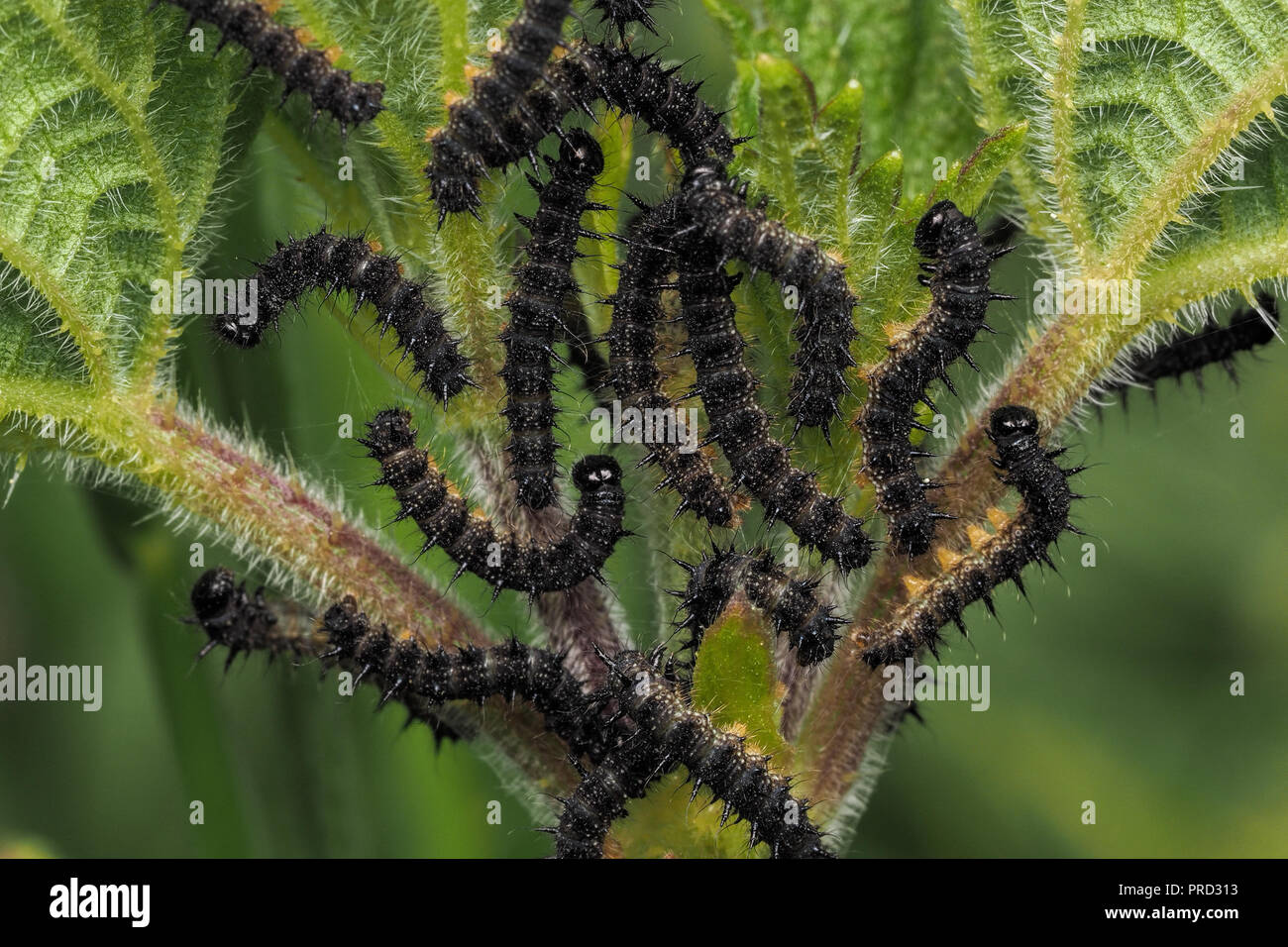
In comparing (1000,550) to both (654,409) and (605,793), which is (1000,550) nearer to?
(654,409)

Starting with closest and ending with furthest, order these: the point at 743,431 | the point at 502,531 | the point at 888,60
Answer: the point at 743,431, the point at 502,531, the point at 888,60

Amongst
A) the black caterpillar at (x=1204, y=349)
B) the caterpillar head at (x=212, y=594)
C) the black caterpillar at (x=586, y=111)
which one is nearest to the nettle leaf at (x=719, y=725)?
the black caterpillar at (x=586, y=111)

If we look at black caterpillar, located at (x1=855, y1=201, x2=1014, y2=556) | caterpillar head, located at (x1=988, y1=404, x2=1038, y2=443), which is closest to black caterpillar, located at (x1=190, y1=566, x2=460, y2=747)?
black caterpillar, located at (x1=855, y1=201, x2=1014, y2=556)

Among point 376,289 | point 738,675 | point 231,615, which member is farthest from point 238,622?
point 738,675

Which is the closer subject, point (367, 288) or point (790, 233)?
point (790, 233)

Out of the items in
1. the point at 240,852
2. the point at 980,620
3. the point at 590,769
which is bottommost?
the point at 240,852
